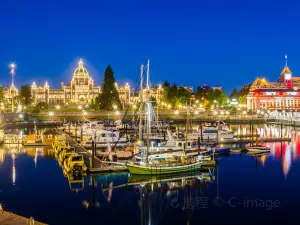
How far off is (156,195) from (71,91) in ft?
508

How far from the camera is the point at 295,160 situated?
3912cm

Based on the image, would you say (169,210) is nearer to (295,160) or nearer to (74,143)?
(295,160)

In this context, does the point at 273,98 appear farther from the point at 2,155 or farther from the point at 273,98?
the point at 2,155

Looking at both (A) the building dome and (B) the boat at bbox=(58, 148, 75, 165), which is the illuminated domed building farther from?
(B) the boat at bbox=(58, 148, 75, 165)

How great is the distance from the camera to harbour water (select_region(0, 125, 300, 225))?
21.7 meters

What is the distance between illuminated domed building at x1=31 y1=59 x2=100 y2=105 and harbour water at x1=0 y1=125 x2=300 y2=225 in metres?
138

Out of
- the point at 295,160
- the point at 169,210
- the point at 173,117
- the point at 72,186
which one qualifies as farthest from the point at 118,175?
the point at 173,117

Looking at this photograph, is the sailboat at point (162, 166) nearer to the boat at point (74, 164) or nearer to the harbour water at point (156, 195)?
the harbour water at point (156, 195)

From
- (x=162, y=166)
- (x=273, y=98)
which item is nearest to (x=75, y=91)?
(x=273, y=98)

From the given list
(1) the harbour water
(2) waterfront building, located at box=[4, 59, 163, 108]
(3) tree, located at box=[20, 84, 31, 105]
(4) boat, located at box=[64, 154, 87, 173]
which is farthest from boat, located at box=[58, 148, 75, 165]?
(2) waterfront building, located at box=[4, 59, 163, 108]

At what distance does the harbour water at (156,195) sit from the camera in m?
21.7

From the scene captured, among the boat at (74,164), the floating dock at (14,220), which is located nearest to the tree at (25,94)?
the boat at (74,164)

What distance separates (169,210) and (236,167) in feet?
45.5

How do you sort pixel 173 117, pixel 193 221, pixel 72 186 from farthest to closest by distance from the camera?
1. pixel 173 117
2. pixel 72 186
3. pixel 193 221
